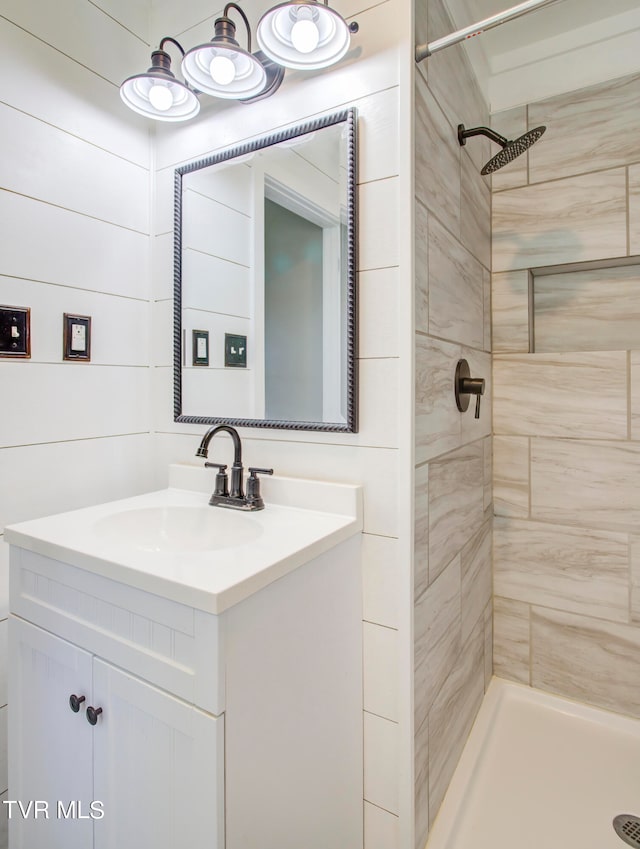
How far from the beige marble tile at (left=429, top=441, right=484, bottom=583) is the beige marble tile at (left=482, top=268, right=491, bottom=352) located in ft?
1.35

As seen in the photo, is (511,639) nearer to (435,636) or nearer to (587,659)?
(587,659)

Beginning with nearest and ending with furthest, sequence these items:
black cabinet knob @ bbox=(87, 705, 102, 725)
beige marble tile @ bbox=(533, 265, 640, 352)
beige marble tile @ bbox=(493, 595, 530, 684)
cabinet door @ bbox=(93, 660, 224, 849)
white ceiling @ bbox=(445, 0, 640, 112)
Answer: cabinet door @ bbox=(93, 660, 224, 849)
black cabinet knob @ bbox=(87, 705, 102, 725)
white ceiling @ bbox=(445, 0, 640, 112)
beige marble tile @ bbox=(533, 265, 640, 352)
beige marble tile @ bbox=(493, 595, 530, 684)

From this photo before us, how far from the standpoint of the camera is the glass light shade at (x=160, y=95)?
129 cm

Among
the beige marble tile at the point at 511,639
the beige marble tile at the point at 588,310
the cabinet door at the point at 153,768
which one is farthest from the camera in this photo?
the beige marble tile at the point at 511,639

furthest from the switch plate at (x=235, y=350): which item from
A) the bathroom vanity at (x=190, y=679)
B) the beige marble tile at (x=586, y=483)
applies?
the beige marble tile at (x=586, y=483)

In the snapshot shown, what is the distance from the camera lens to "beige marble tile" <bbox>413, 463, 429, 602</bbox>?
44.8 inches

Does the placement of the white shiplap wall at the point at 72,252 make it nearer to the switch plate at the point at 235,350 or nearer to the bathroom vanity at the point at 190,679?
the bathroom vanity at the point at 190,679

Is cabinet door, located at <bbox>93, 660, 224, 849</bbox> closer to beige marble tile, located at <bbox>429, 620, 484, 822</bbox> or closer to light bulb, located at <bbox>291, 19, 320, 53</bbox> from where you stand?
beige marble tile, located at <bbox>429, 620, 484, 822</bbox>

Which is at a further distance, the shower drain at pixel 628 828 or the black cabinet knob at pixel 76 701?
the shower drain at pixel 628 828

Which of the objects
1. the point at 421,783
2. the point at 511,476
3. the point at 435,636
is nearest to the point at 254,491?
the point at 435,636

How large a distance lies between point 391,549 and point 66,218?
50.0 inches

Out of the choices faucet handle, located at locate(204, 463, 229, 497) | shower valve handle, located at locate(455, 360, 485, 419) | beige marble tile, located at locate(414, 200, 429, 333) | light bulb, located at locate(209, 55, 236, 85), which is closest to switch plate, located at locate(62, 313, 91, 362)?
faucet handle, located at locate(204, 463, 229, 497)

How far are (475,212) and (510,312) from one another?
0.42 metres

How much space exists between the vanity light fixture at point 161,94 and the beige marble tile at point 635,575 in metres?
1.99
